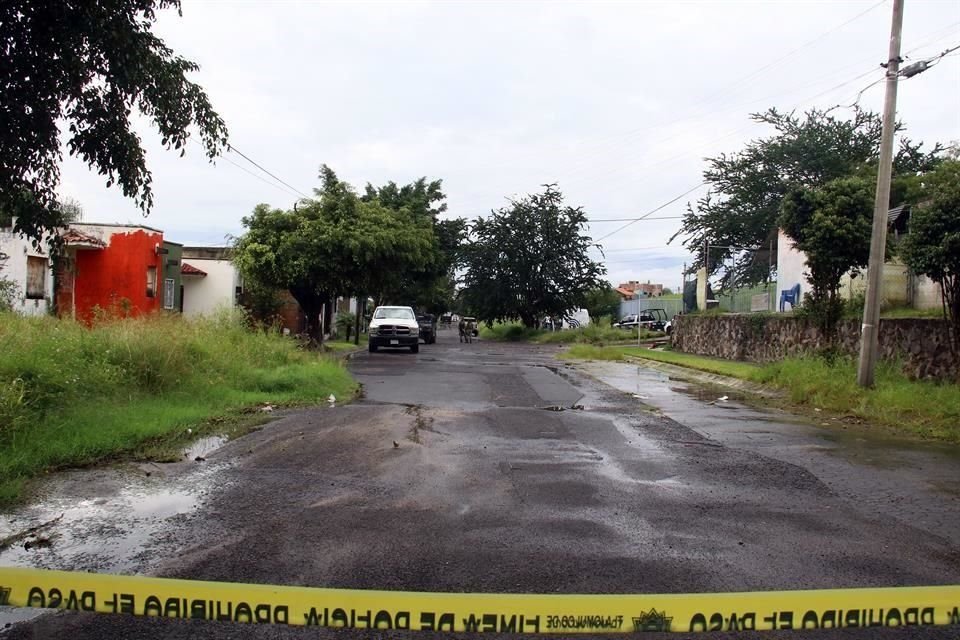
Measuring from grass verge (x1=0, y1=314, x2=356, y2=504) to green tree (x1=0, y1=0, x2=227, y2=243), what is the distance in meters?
2.55

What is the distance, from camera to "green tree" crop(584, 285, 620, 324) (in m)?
52.6

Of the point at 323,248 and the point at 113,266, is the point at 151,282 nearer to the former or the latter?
the point at 113,266

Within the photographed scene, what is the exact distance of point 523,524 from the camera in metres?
5.25

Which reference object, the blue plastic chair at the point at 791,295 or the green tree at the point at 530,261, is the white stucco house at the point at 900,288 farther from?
the green tree at the point at 530,261

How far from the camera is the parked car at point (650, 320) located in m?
48.1

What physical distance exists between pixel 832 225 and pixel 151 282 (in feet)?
78.8

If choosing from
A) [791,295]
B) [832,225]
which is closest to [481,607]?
[832,225]

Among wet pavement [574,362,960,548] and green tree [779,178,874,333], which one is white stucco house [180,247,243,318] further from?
green tree [779,178,874,333]

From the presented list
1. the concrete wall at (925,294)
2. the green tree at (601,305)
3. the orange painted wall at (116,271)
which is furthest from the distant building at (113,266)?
the green tree at (601,305)

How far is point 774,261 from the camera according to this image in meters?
38.2

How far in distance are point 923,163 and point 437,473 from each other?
3814 centimetres

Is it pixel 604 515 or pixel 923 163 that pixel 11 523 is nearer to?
pixel 604 515

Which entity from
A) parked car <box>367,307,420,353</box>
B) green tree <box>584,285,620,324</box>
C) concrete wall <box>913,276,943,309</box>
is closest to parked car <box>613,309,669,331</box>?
green tree <box>584,285,620,324</box>

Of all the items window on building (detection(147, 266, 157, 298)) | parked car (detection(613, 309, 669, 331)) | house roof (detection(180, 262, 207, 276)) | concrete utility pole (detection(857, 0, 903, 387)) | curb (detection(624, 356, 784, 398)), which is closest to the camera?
concrete utility pole (detection(857, 0, 903, 387))
